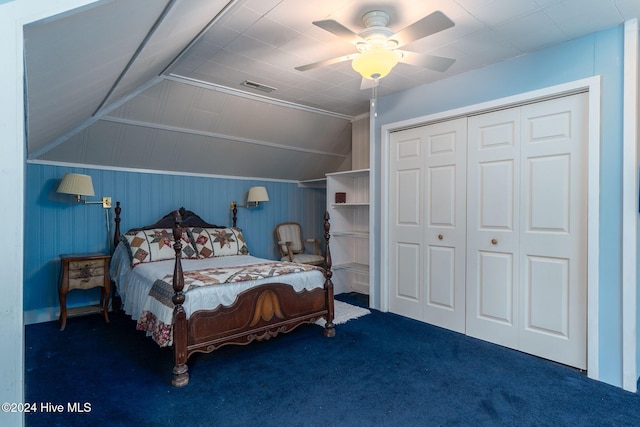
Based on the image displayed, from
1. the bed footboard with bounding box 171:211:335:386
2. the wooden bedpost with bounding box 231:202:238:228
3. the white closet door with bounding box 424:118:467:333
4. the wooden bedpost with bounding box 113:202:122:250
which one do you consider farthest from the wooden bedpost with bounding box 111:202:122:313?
the white closet door with bounding box 424:118:467:333

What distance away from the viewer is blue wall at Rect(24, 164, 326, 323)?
3609 millimetres

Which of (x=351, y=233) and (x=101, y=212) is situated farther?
(x=351, y=233)

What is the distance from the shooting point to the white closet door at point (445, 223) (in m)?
3.28

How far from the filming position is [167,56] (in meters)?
2.62

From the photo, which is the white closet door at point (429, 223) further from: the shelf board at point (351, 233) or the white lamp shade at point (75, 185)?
the white lamp shade at point (75, 185)

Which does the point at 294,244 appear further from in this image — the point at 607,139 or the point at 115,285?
the point at 607,139

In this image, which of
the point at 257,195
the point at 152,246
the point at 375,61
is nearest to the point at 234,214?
the point at 257,195

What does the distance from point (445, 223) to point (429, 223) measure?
0.56 feet

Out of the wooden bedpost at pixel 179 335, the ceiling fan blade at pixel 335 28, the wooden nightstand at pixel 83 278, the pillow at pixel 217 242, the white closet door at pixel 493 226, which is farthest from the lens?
the pillow at pixel 217 242

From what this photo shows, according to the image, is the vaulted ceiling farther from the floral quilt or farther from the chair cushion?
the floral quilt

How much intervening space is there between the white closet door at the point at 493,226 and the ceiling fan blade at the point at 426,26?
56.7 inches

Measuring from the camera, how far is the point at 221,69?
A: 10.2ft

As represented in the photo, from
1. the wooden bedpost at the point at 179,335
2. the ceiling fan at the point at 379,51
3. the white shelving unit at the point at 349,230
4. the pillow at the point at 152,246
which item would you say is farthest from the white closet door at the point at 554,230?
the pillow at the point at 152,246

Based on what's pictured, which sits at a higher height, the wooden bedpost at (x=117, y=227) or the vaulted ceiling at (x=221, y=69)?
the vaulted ceiling at (x=221, y=69)
